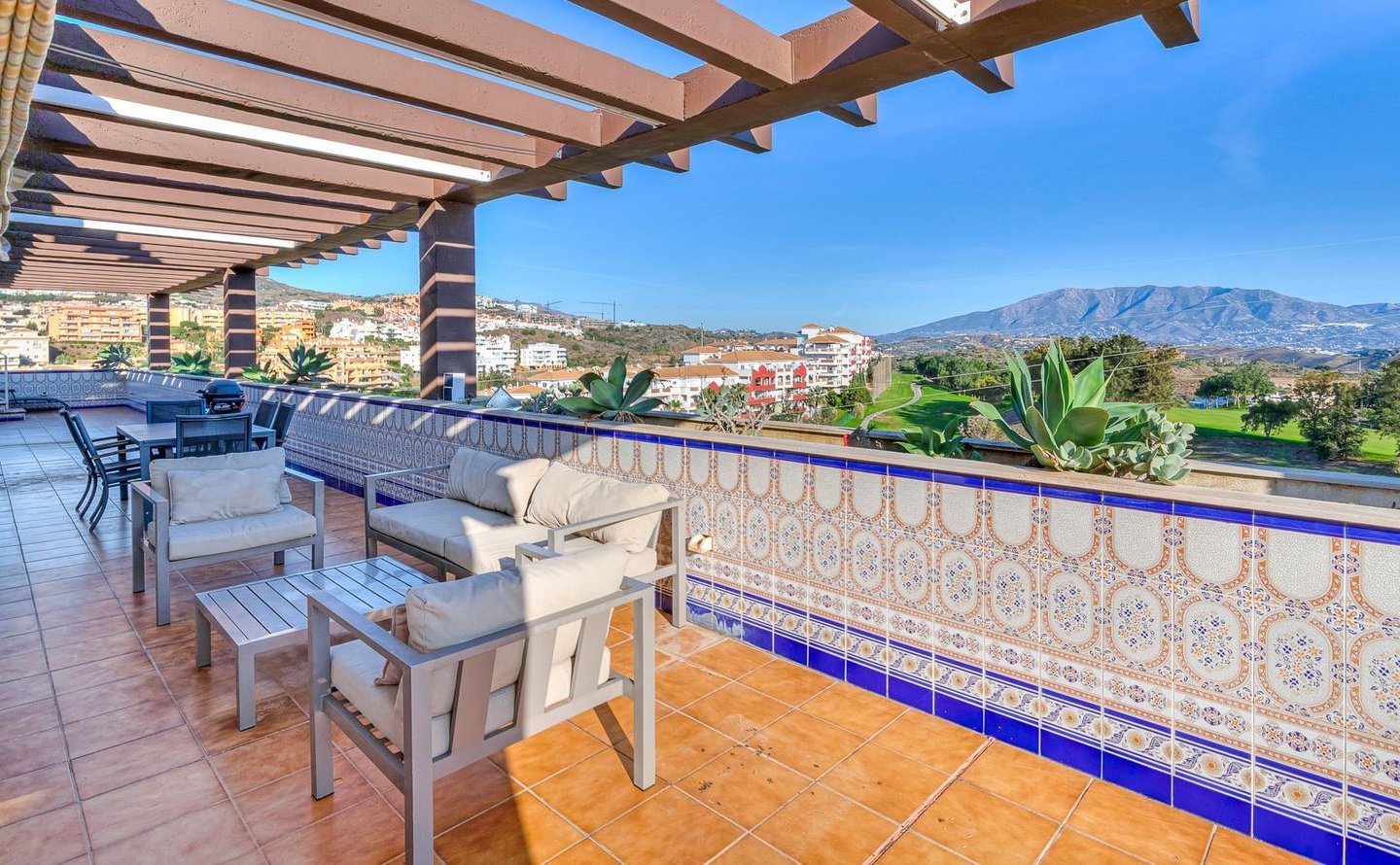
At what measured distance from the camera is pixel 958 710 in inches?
107

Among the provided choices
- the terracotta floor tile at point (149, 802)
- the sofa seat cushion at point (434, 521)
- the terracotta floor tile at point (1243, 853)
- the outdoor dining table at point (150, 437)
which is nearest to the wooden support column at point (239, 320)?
the outdoor dining table at point (150, 437)

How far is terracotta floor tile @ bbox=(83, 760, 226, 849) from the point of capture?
207 centimetres

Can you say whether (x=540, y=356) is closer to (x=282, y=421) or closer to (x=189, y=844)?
(x=282, y=421)

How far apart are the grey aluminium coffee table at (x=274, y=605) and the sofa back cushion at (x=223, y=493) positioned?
991 mm

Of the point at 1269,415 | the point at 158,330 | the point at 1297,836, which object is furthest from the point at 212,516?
the point at 158,330

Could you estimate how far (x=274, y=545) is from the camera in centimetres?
397

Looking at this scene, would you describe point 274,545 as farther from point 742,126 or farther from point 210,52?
point 742,126

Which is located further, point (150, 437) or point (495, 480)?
point (150, 437)

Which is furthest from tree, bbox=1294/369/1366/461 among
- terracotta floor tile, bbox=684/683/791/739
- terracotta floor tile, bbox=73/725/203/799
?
terracotta floor tile, bbox=73/725/203/799

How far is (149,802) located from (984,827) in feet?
8.65

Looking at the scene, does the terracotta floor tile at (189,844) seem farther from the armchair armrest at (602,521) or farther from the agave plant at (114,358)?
the agave plant at (114,358)

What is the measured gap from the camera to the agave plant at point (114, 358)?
17531mm

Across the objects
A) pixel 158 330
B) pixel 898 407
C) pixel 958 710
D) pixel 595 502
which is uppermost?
pixel 158 330

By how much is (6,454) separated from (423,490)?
8.13m
